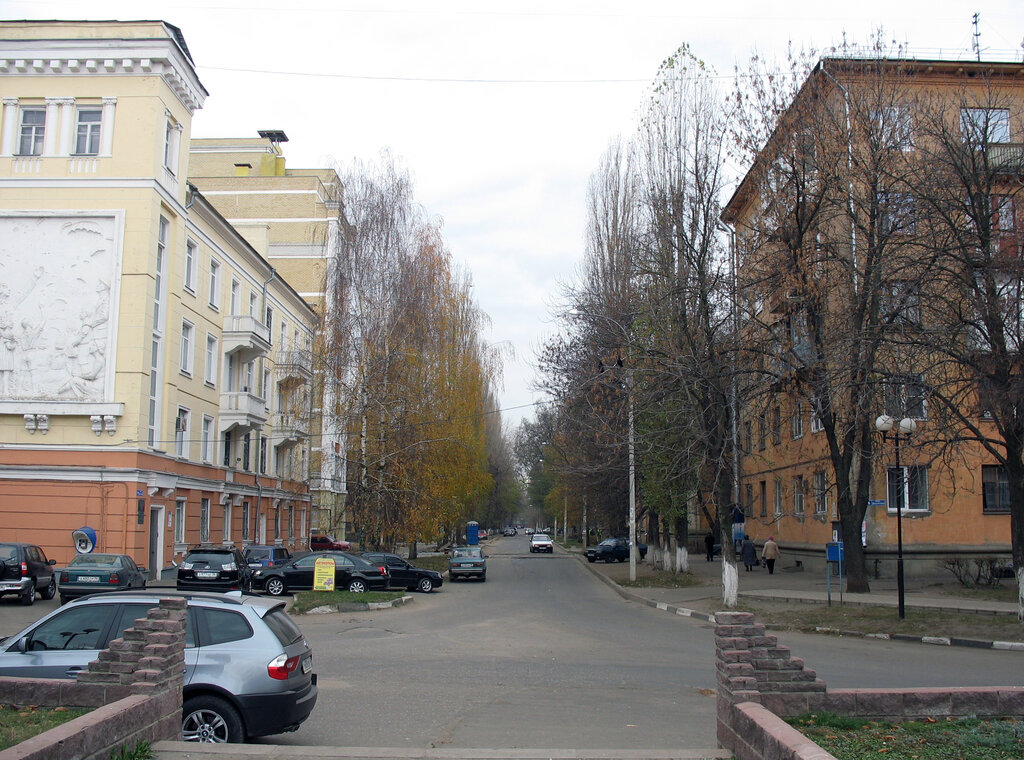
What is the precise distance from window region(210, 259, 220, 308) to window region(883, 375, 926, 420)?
2797 cm

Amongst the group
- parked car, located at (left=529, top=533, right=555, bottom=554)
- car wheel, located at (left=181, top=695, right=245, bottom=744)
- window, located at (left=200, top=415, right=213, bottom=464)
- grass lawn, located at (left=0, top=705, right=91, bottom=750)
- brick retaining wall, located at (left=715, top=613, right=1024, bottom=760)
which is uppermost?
window, located at (left=200, top=415, right=213, bottom=464)

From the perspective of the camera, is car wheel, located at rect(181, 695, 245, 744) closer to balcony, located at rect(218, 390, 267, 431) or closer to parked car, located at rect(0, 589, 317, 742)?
parked car, located at rect(0, 589, 317, 742)

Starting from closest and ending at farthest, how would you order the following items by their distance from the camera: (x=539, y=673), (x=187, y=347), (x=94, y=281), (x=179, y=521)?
(x=539, y=673) < (x=94, y=281) < (x=179, y=521) < (x=187, y=347)

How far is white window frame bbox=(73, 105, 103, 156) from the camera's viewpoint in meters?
31.1

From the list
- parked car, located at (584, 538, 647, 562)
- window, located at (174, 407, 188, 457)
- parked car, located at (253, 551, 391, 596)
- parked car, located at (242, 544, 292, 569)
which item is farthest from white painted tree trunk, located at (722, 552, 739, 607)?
parked car, located at (584, 538, 647, 562)

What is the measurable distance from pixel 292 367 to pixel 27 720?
34939 millimetres

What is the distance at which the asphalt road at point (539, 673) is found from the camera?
9.27m

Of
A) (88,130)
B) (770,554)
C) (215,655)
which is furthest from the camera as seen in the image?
(770,554)

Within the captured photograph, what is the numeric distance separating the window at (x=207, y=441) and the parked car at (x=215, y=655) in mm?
29197

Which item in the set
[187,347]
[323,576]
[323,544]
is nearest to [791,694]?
[323,576]

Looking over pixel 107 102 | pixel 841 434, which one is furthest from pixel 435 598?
pixel 107 102

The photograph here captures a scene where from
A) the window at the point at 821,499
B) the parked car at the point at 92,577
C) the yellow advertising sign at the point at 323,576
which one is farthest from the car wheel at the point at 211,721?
the window at the point at 821,499

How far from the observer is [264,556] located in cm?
3094

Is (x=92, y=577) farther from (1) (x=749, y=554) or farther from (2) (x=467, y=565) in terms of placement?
(1) (x=749, y=554)
